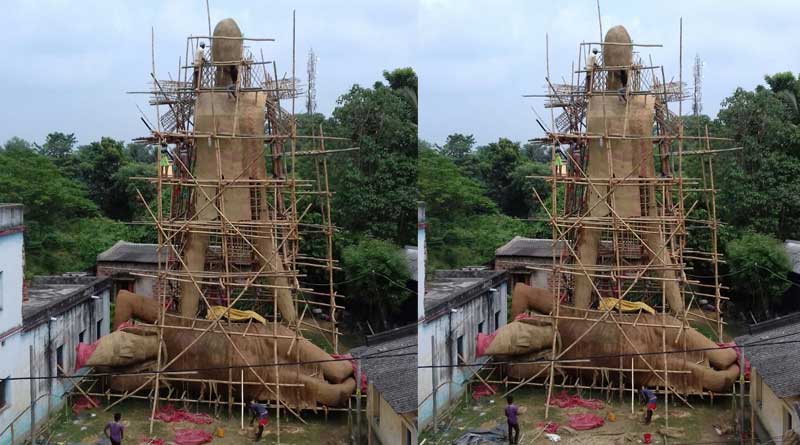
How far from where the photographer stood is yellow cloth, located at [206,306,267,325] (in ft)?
19.4

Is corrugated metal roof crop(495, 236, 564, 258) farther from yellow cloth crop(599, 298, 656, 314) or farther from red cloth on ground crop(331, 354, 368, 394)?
red cloth on ground crop(331, 354, 368, 394)

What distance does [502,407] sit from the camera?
641 centimetres

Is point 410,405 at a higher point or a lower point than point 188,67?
lower

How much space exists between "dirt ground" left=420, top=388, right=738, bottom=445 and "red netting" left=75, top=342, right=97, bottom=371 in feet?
8.24

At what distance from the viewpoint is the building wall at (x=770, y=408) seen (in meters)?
5.89

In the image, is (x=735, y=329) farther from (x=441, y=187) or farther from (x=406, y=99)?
(x=406, y=99)

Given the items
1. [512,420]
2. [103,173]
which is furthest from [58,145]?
[512,420]

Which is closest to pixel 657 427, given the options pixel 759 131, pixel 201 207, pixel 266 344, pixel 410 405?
pixel 410 405

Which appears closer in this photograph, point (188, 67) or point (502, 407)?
point (188, 67)

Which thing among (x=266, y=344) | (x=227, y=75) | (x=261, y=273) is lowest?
(x=266, y=344)

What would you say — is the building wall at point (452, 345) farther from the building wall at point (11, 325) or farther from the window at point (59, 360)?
the building wall at point (11, 325)

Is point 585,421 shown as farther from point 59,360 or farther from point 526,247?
point 59,360

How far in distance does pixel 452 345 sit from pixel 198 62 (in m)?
2.82

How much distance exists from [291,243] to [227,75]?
129 cm
